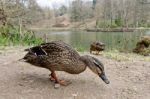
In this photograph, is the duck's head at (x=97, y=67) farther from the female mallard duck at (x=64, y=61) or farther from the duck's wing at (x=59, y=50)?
the duck's wing at (x=59, y=50)

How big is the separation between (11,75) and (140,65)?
308cm

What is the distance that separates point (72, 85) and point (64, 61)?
1.73 ft

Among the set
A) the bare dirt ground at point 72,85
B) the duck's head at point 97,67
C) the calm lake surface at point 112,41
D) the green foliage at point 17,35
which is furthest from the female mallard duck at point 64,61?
the green foliage at point 17,35

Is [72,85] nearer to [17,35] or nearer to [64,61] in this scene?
[64,61]

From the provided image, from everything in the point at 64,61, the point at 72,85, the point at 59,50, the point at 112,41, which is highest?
the point at 59,50

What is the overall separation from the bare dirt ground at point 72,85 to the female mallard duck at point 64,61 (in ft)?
0.85

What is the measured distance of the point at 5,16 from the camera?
14.2m

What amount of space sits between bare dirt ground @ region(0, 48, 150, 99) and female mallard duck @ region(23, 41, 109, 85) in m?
0.26

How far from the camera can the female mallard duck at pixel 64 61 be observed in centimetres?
488

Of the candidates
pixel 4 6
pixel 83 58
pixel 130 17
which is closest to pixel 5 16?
pixel 4 6

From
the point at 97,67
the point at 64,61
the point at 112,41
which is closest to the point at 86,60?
the point at 97,67

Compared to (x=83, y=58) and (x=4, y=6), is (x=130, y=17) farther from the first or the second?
(x=83, y=58)

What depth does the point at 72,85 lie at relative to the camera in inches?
204

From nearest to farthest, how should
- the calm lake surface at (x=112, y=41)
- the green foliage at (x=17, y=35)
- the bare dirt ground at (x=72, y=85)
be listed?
the bare dirt ground at (x=72, y=85) < the green foliage at (x=17, y=35) < the calm lake surface at (x=112, y=41)
